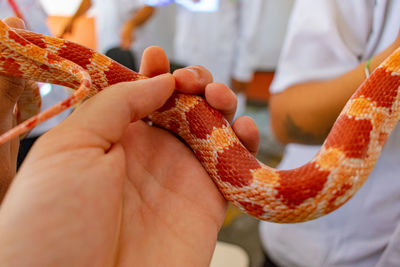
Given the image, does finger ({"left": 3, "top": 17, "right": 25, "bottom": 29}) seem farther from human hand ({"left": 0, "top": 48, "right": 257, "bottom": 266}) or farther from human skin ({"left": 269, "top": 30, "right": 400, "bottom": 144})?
human skin ({"left": 269, "top": 30, "right": 400, "bottom": 144})

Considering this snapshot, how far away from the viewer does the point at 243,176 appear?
595mm

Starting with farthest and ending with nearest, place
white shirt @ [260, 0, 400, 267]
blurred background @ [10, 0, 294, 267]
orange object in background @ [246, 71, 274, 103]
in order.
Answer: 1. orange object in background @ [246, 71, 274, 103]
2. blurred background @ [10, 0, 294, 267]
3. white shirt @ [260, 0, 400, 267]

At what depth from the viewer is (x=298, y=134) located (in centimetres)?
103

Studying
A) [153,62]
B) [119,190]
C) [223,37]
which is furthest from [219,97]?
[223,37]

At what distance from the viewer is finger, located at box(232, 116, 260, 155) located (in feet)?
2.25

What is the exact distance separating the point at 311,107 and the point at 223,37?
57.6 inches

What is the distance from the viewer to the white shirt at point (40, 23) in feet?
2.54

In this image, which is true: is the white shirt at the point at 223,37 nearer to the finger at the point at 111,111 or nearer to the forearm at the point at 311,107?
the forearm at the point at 311,107

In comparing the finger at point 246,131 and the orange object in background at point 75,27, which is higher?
the orange object in background at point 75,27

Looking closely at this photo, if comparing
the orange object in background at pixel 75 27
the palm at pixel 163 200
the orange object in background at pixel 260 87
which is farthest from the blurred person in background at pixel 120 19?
the orange object in background at pixel 260 87

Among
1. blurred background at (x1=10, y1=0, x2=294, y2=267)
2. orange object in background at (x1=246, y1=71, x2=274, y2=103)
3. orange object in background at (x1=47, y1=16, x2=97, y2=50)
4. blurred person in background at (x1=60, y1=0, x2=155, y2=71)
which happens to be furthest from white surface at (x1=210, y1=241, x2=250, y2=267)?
orange object in background at (x1=246, y1=71, x2=274, y2=103)

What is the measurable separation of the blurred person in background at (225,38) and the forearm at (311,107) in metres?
0.98

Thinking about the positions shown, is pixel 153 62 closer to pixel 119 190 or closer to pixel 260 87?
pixel 119 190

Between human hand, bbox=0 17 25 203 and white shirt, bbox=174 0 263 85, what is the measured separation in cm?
143
